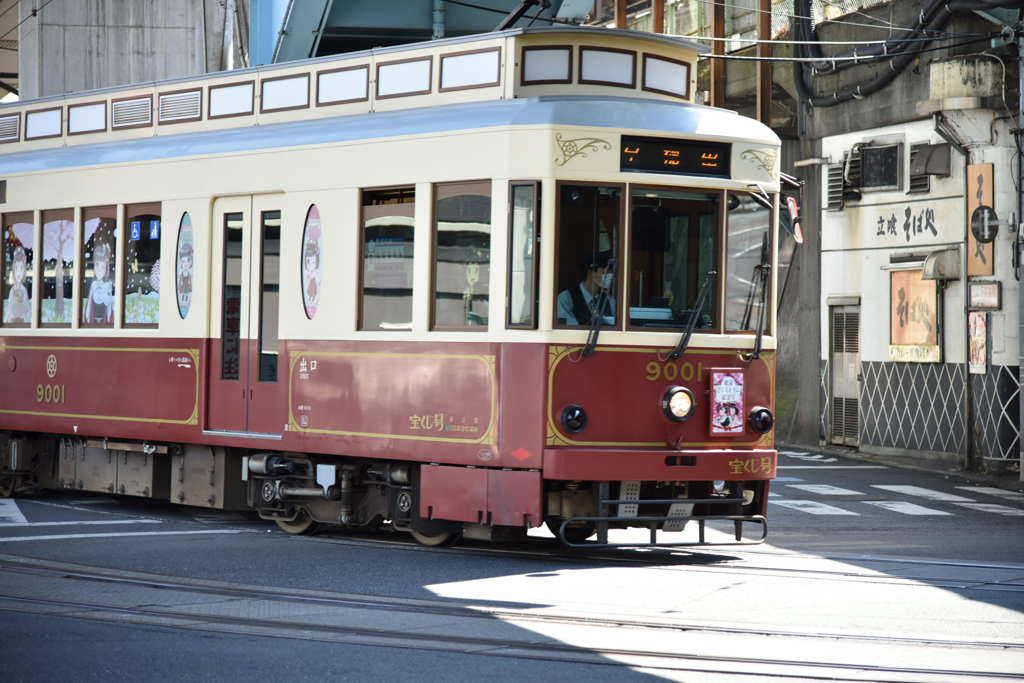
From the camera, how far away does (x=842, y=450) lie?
72.8ft

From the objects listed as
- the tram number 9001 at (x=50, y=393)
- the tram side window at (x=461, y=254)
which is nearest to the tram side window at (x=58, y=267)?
the tram number 9001 at (x=50, y=393)

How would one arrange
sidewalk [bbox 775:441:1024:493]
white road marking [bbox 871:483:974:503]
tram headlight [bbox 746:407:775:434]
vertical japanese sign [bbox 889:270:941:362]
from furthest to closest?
vertical japanese sign [bbox 889:270:941:362] < sidewalk [bbox 775:441:1024:493] < white road marking [bbox 871:483:974:503] < tram headlight [bbox 746:407:775:434]

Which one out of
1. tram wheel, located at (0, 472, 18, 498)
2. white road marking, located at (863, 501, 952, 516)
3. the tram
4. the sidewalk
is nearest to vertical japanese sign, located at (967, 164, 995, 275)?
the sidewalk

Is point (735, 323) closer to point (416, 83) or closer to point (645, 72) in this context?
point (645, 72)

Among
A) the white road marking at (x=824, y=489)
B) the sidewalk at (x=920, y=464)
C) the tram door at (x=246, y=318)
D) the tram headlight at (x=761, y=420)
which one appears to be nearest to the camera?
the tram headlight at (x=761, y=420)

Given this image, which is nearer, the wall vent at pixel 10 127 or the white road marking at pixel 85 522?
the white road marking at pixel 85 522

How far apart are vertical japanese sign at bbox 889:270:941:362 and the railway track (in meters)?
13.5

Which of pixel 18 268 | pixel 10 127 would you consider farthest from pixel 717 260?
pixel 10 127

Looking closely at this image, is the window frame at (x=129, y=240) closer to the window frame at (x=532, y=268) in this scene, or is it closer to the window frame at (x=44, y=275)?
the window frame at (x=44, y=275)

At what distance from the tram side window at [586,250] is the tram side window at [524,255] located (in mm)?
180

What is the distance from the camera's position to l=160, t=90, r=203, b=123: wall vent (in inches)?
480

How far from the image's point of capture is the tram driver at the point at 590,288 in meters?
9.59

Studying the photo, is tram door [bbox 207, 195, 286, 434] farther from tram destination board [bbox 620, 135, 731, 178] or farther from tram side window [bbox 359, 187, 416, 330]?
tram destination board [bbox 620, 135, 731, 178]

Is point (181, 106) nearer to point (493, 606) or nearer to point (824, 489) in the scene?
point (493, 606)
